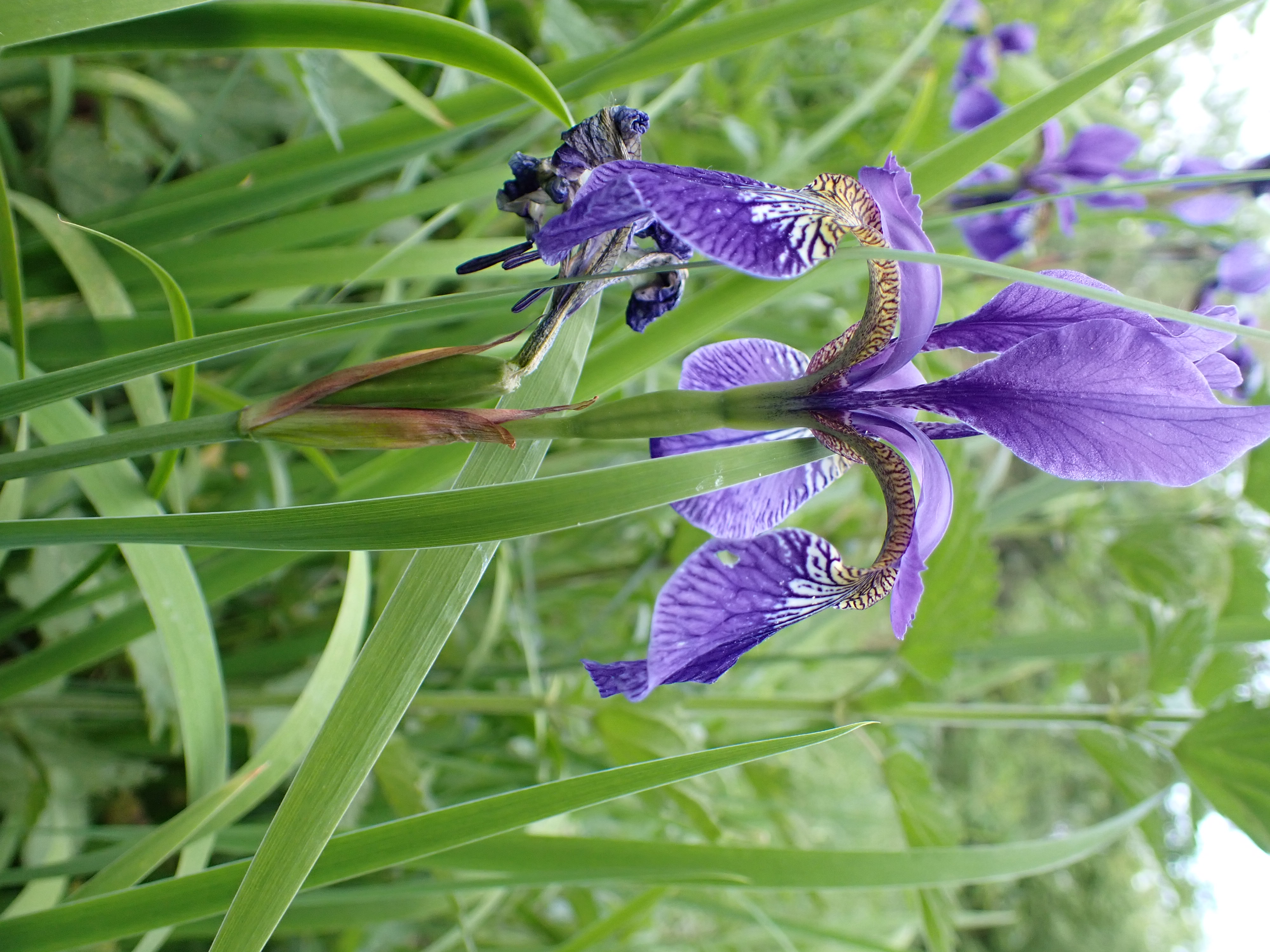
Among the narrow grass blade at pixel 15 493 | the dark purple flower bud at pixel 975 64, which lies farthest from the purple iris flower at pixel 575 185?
the dark purple flower bud at pixel 975 64

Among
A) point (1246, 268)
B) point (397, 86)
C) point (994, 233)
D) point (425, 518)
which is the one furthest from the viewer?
point (1246, 268)

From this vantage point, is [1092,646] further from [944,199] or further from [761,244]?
[761,244]

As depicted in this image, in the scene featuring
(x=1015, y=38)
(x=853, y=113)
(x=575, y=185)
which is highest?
(x=1015, y=38)

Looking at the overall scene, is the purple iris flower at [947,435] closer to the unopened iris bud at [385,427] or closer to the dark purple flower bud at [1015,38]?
the unopened iris bud at [385,427]

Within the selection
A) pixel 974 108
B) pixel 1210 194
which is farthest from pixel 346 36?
pixel 1210 194

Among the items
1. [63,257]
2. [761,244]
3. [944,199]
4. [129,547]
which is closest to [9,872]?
[129,547]

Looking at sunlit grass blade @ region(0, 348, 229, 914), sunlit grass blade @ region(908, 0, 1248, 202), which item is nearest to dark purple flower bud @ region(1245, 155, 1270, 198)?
sunlit grass blade @ region(908, 0, 1248, 202)

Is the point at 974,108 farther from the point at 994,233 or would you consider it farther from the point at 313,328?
the point at 313,328

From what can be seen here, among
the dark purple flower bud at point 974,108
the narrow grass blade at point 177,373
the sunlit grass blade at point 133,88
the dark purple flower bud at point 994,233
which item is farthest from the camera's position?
the dark purple flower bud at point 974,108
